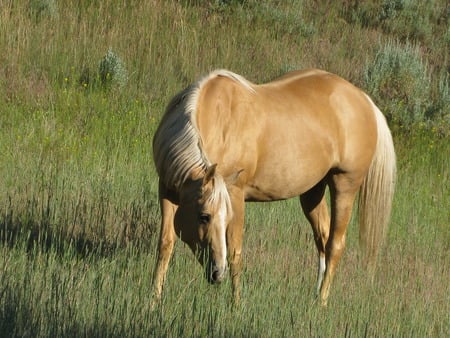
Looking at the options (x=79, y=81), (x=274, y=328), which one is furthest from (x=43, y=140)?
(x=274, y=328)

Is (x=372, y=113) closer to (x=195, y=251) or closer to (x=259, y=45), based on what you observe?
(x=195, y=251)

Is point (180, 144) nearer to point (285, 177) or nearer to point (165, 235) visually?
point (165, 235)

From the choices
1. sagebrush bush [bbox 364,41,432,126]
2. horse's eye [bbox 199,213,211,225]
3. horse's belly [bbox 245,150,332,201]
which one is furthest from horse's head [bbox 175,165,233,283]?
sagebrush bush [bbox 364,41,432,126]

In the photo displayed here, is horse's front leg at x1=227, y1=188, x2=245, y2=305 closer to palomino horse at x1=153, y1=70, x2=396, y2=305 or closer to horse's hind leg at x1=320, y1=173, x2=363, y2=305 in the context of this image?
palomino horse at x1=153, y1=70, x2=396, y2=305

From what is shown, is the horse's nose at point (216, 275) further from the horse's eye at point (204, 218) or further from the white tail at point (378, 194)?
the white tail at point (378, 194)

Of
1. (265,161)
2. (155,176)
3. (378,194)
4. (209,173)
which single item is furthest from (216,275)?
(155,176)

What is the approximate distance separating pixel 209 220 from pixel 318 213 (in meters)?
2.35

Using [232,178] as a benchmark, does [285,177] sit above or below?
below

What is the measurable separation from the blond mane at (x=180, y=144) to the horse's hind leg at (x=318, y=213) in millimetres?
1934

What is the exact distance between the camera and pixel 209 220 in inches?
254

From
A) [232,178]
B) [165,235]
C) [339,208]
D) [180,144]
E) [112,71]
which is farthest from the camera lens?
[112,71]

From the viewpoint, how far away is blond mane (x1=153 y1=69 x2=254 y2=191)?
6.64 metres

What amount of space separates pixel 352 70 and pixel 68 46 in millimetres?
4138

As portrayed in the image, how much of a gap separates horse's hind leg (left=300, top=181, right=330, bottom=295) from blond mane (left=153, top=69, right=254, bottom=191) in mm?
1934
